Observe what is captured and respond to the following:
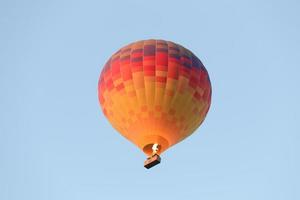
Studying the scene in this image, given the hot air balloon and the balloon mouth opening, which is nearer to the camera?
the balloon mouth opening

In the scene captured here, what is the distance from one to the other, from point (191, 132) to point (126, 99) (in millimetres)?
3132

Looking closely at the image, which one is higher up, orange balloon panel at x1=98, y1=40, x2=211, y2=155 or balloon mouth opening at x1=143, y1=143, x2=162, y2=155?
orange balloon panel at x1=98, y1=40, x2=211, y2=155

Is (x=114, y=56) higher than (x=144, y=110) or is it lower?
higher

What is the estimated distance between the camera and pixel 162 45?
111ft

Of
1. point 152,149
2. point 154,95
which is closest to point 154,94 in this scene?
point 154,95

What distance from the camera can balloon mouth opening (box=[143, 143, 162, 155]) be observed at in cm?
3219

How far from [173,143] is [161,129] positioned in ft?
3.34

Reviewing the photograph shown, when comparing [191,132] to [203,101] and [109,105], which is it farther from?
[109,105]

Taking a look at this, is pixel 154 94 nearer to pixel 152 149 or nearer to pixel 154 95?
pixel 154 95

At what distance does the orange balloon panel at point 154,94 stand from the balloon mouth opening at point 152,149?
0.01 m

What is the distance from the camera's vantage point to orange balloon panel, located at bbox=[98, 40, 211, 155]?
3234 cm

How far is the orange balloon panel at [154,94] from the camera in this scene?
32.3 meters

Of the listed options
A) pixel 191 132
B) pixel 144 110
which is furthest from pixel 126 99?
pixel 191 132

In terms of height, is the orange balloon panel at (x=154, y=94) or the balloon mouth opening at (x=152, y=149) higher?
the orange balloon panel at (x=154, y=94)
